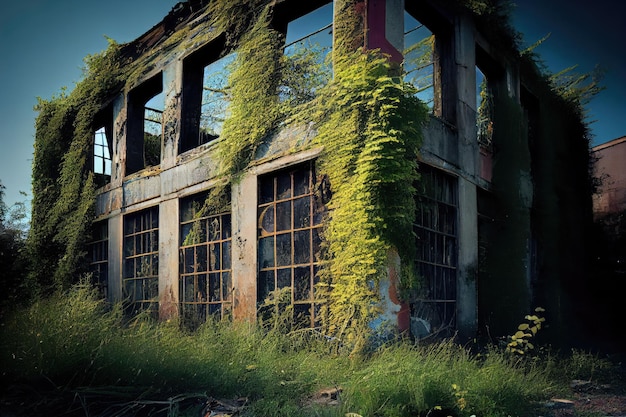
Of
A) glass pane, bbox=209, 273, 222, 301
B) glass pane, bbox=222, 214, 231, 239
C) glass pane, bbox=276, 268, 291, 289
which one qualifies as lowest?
glass pane, bbox=209, 273, 222, 301

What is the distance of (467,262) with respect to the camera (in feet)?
28.8

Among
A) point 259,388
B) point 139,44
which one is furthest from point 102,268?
point 259,388

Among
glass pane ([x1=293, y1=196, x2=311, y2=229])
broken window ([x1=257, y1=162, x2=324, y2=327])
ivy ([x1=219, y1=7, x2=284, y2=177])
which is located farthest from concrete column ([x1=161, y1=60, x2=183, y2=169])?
glass pane ([x1=293, y1=196, x2=311, y2=229])

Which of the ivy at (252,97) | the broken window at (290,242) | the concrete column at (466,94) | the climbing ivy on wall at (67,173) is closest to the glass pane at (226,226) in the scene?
the ivy at (252,97)

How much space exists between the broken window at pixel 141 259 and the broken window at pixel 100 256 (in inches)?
38.1

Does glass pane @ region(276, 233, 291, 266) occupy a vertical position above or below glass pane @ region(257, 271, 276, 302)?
above

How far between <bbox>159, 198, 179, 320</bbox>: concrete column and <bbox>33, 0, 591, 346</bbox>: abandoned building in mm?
40

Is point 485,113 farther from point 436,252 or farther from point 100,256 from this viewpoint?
point 100,256

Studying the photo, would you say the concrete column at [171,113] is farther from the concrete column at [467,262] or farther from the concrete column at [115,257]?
the concrete column at [467,262]

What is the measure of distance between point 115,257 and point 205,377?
7.71 meters

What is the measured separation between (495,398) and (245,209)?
5.00 meters

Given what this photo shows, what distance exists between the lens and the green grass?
464 cm

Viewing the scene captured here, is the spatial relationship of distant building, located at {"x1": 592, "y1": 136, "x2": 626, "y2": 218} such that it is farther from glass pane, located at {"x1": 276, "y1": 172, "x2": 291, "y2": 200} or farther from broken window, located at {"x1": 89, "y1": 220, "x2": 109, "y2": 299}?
broken window, located at {"x1": 89, "y1": 220, "x2": 109, "y2": 299}

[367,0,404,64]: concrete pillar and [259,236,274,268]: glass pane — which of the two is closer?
[367,0,404,64]: concrete pillar
